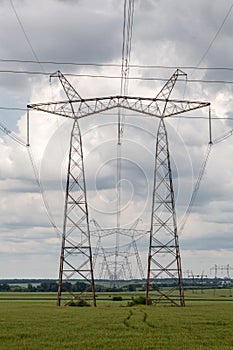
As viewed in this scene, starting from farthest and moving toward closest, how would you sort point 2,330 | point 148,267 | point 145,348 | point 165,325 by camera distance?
point 148,267 → point 165,325 → point 2,330 → point 145,348

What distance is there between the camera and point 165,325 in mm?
49344

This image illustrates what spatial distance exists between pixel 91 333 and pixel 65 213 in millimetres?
28066

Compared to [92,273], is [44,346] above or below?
below

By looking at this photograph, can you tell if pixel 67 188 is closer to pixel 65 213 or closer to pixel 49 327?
pixel 65 213

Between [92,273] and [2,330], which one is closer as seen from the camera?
[2,330]

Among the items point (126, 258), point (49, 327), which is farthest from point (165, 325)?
point (126, 258)

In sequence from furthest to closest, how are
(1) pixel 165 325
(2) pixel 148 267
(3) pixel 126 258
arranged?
(3) pixel 126 258, (2) pixel 148 267, (1) pixel 165 325

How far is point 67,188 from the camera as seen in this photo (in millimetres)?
69000

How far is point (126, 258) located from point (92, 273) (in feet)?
279

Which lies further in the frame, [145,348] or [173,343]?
[173,343]

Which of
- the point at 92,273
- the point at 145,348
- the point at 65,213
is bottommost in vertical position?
the point at 145,348

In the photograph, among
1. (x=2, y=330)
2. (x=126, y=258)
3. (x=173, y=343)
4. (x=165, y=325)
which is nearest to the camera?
(x=173, y=343)

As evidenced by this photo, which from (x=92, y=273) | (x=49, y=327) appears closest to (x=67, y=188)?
(x=92, y=273)

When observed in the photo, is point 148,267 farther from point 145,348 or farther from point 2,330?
point 145,348
